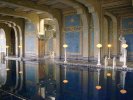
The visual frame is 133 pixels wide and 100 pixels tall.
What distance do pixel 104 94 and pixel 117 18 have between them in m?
14.5

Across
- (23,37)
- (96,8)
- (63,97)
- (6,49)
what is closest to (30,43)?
(23,37)

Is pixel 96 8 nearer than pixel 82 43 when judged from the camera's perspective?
Yes

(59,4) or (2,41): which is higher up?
(59,4)

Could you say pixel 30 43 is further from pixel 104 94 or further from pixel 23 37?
pixel 104 94

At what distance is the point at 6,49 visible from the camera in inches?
1186

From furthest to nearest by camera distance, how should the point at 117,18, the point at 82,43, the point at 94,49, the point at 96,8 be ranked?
1. the point at 117,18
2. the point at 82,43
3. the point at 94,49
4. the point at 96,8

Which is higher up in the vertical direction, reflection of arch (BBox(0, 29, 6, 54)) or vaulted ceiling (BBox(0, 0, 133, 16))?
vaulted ceiling (BBox(0, 0, 133, 16))

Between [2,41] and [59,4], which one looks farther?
[2,41]

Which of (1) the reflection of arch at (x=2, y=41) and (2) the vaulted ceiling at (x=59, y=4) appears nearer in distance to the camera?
(2) the vaulted ceiling at (x=59, y=4)

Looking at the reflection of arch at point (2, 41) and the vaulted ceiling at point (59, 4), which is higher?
the vaulted ceiling at point (59, 4)

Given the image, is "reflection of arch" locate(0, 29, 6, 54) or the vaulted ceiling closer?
the vaulted ceiling

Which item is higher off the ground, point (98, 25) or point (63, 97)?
point (98, 25)

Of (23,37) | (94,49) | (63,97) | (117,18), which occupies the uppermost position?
(117,18)

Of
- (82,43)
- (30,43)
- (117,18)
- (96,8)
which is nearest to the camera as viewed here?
(96,8)
